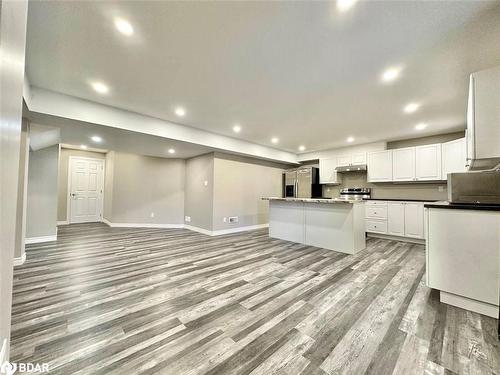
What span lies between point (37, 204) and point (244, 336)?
17.3ft

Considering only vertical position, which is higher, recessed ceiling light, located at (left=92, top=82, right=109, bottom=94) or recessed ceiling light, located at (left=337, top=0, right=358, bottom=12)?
recessed ceiling light, located at (left=337, top=0, right=358, bottom=12)

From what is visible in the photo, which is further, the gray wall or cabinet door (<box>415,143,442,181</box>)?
the gray wall

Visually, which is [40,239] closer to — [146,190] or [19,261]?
[19,261]

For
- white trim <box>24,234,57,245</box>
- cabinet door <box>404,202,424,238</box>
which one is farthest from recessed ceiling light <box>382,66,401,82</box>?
white trim <box>24,234,57,245</box>

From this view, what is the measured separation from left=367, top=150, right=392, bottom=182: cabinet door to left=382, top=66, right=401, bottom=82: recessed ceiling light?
10.5 ft

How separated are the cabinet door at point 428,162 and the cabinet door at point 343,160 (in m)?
1.57

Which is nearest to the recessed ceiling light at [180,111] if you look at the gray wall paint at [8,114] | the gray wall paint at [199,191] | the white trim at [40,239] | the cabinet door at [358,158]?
the gray wall paint at [199,191]

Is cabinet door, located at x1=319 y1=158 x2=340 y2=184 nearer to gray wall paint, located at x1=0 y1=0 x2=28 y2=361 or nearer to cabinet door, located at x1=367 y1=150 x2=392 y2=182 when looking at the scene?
cabinet door, located at x1=367 y1=150 x2=392 y2=182

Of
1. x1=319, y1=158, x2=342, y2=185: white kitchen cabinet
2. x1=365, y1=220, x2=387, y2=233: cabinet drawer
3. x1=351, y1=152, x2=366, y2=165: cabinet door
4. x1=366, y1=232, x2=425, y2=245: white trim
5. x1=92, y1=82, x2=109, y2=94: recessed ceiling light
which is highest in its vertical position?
x1=92, y1=82, x2=109, y2=94: recessed ceiling light

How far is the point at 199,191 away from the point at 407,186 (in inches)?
224

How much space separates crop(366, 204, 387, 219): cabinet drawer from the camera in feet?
Result: 16.2

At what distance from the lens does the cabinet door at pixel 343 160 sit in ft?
19.2

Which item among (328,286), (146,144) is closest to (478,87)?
(328,286)

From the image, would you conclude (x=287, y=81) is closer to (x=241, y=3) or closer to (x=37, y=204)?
(x=241, y=3)
